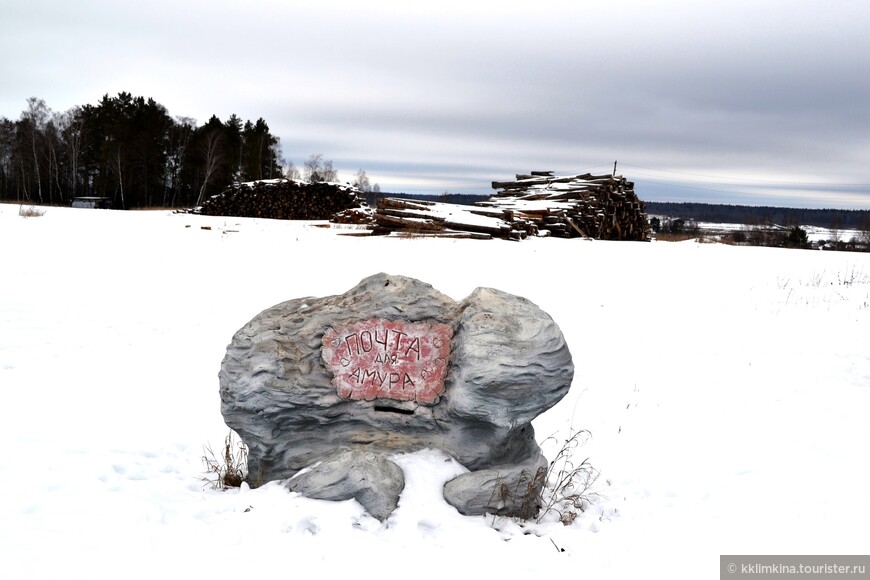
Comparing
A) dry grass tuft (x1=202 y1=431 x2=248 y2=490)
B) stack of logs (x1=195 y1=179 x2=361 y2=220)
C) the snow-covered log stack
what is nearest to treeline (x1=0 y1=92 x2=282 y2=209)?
stack of logs (x1=195 y1=179 x2=361 y2=220)

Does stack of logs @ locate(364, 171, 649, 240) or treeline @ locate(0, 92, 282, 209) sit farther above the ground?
treeline @ locate(0, 92, 282, 209)

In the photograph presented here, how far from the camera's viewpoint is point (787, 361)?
24.0 ft

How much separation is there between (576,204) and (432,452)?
50.5 feet

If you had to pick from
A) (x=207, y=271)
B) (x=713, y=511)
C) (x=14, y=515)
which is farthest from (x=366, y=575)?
(x=207, y=271)

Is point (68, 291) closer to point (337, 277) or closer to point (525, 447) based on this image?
point (337, 277)

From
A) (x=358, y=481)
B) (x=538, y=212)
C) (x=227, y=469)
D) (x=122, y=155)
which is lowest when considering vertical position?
(x=227, y=469)

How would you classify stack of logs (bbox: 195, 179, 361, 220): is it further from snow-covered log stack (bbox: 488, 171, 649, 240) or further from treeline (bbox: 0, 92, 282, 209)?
treeline (bbox: 0, 92, 282, 209)

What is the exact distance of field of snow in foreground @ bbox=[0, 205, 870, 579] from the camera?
3.52 metres

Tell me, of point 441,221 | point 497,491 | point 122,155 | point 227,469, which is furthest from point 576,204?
point 122,155

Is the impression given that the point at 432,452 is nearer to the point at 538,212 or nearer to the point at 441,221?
the point at 441,221

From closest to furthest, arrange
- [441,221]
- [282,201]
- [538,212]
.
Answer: [441,221] → [538,212] → [282,201]

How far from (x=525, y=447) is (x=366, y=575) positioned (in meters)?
1.42

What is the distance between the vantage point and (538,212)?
57.8ft

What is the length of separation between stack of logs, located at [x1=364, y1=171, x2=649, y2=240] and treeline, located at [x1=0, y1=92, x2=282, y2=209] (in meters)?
23.9
